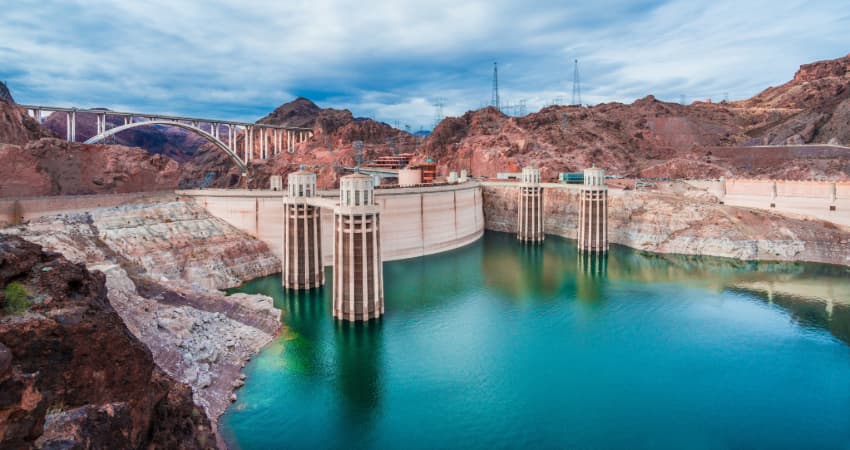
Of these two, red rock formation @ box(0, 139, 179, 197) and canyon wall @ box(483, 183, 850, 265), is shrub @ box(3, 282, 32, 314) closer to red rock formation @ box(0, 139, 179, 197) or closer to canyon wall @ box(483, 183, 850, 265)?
red rock formation @ box(0, 139, 179, 197)

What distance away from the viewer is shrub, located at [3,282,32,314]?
9.22 meters

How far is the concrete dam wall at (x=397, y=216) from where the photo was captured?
1911 inches

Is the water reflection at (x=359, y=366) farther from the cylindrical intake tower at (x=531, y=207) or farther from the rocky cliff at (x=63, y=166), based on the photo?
the cylindrical intake tower at (x=531, y=207)

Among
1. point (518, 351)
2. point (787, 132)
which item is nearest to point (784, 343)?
point (518, 351)

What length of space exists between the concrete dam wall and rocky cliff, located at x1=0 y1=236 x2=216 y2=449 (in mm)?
29788

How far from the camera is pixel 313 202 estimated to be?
40.8 meters

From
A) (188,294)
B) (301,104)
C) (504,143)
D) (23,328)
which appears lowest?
(188,294)

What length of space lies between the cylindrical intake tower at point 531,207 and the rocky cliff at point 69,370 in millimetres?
62463

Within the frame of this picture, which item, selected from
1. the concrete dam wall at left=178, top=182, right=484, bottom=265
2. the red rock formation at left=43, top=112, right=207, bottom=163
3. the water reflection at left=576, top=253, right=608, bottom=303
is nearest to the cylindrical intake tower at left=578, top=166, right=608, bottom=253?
the water reflection at left=576, top=253, right=608, bottom=303

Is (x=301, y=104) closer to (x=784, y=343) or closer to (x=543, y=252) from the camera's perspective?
(x=543, y=252)

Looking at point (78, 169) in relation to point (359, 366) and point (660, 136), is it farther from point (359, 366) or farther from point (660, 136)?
point (660, 136)

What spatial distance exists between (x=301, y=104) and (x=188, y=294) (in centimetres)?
12360

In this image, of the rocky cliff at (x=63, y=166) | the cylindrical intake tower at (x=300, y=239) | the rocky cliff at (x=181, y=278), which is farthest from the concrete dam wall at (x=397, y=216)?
the cylindrical intake tower at (x=300, y=239)

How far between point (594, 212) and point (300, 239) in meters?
36.6
